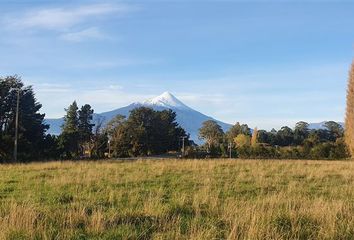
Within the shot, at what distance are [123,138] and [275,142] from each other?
3538cm

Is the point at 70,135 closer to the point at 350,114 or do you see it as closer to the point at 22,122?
the point at 22,122

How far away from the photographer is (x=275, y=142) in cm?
9781

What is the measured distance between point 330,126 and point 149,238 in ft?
388

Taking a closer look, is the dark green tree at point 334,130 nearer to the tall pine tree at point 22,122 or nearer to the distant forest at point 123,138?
the distant forest at point 123,138

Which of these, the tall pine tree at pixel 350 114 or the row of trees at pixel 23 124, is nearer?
the tall pine tree at pixel 350 114

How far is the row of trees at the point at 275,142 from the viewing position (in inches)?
2322

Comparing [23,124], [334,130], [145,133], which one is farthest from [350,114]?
[334,130]

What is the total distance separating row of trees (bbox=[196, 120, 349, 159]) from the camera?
5898cm

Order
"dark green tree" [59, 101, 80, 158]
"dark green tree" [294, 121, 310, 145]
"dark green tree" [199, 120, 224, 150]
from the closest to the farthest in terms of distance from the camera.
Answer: "dark green tree" [59, 101, 80, 158] < "dark green tree" [294, 121, 310, 145] < "dark green tree" [199, 120, 224, 150]

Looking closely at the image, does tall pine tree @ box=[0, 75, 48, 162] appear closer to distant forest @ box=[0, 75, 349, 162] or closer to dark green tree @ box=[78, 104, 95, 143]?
distant forest @ box=[0, 75, 349, 162]

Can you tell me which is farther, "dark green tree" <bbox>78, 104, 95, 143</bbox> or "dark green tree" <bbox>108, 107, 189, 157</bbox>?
"dark green tree" <bbox>108, 107, 189, 157</bbox>

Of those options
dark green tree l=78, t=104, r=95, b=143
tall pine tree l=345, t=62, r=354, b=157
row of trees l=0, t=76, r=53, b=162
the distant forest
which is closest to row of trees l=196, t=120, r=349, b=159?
the distant forest

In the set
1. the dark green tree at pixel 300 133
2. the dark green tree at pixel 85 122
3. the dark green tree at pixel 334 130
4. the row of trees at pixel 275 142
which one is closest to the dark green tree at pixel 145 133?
the dark green tree at pixel 85 122

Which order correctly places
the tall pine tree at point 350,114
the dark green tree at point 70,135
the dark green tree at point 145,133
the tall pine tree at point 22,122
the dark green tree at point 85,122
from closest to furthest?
the tall pine tree at point 350,114 < the tall pine tree at point 22,122 < the dark green tree at point 70,135 < the dark green tree at point 85,122 < the dark green tree at point 145,133
